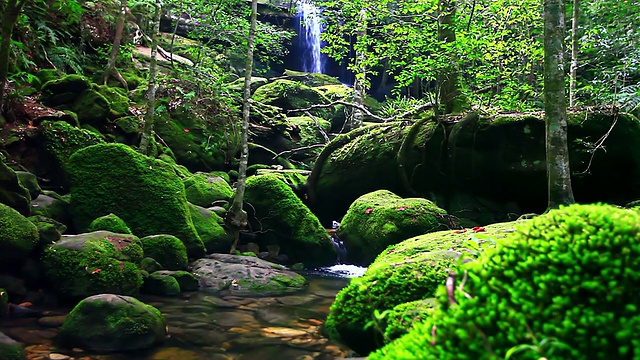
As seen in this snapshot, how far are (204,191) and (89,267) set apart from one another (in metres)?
5.66

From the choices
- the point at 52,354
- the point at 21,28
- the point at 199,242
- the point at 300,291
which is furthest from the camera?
the point at 21,28

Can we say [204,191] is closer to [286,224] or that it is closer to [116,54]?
[286,224]

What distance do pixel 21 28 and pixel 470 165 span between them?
11.3 m

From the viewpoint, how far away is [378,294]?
3.77 metres

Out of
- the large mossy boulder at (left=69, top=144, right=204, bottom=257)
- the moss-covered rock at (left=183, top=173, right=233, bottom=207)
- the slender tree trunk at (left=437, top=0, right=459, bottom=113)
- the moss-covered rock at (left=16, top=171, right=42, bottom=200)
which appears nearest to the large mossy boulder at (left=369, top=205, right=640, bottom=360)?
the large mossy boulder at (left=69, top=144, right=204, bottom=257)

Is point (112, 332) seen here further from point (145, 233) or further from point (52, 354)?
point (145, 233)

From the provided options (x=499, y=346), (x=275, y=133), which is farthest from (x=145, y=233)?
(x=275, y=133)

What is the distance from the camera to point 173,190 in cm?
898

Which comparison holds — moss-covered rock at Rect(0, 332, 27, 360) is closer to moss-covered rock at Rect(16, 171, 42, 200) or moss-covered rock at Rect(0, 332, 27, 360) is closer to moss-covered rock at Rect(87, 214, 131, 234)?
moss-covered rock at Rect(87, 214, 131, 234)

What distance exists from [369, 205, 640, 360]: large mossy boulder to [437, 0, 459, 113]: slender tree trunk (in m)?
8.53

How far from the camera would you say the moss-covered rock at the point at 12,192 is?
21.5ft

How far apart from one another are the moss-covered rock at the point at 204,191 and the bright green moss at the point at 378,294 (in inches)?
323

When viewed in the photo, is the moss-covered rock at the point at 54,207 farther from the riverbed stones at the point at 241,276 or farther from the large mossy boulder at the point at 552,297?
the large mossy boulder at the point at 552,297

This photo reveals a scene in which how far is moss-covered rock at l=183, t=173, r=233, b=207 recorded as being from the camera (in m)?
11.5
